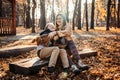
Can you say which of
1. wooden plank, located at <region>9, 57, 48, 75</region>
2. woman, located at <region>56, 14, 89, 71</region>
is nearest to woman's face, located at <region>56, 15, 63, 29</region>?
woman, located at <region>56, 14, 89, 71</region>

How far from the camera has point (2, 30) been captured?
18859 millimetres

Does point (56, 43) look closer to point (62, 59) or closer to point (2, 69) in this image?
point (62, 59)

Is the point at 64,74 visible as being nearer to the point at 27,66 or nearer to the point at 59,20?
the point at 27,66

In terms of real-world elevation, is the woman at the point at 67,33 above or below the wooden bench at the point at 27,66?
above

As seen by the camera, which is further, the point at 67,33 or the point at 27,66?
the point at 67,33

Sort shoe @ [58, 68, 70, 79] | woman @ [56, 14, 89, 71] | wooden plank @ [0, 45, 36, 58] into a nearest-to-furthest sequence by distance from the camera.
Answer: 1. shoe @ [58, 68, 70, 79]
2. woman @ [56, 14, 89, 71]
3. wooden plank @ [0, 45, 36, 58]

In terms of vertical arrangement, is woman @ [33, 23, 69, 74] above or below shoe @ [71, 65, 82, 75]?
above

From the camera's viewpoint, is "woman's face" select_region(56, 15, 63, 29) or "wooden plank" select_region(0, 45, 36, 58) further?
"wooden plank" select_region(0, 45, 36, 58)

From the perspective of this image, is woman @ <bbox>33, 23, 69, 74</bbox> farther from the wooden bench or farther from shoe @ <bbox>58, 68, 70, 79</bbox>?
the wooden bench

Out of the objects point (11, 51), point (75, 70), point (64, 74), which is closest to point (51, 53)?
point (64, 74)

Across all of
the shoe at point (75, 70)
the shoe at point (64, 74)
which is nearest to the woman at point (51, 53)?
the shoe at point (64, 74)

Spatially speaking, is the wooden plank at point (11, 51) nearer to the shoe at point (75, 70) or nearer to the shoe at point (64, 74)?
the shoe at point (64, 74)

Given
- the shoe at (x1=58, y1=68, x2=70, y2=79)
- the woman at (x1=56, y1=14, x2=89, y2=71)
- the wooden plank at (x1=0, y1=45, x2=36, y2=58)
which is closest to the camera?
the shoe at (x1=58, y1=68, x2=70, y2=79)

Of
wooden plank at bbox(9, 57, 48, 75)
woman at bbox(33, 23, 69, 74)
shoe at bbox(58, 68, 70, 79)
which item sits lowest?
shoe at bbox(58, 68, 70, 79)
